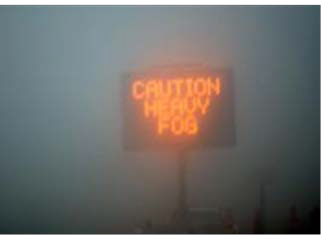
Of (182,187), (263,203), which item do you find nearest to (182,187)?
(182,187)

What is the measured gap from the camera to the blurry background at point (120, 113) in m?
1.74

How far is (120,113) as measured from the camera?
70.0 inches

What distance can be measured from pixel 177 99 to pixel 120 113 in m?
0.34

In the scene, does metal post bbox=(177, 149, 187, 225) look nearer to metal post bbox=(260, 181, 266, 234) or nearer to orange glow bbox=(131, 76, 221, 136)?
orange glow bbox=(131, 76, 221, 136)

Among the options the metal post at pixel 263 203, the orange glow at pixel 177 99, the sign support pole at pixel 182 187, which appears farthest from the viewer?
the metal post at pixel 263 203

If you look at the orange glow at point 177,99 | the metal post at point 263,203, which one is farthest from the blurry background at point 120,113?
the orange glow at point 177,99

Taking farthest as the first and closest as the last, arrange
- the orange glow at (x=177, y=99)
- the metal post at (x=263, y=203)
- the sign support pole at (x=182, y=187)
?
the metal post at (x=263, y=203), the sign support pole at (x=182, y=187), the orange glow at (x=177, y=99)

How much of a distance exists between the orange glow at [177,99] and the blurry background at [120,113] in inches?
8.8

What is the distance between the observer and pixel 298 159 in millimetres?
1841

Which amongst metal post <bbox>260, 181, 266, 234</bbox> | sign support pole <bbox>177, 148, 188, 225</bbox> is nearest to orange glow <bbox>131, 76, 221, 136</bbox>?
sign support pole <bbox>177, 148, 188, 225</bbox>

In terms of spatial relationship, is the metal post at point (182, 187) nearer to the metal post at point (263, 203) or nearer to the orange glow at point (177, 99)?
the orange glow at point (177, 99)

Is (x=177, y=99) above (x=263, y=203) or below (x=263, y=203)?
above

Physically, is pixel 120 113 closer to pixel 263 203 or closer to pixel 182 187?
pixel 182 187

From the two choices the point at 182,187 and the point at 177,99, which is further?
the point at 182,187
